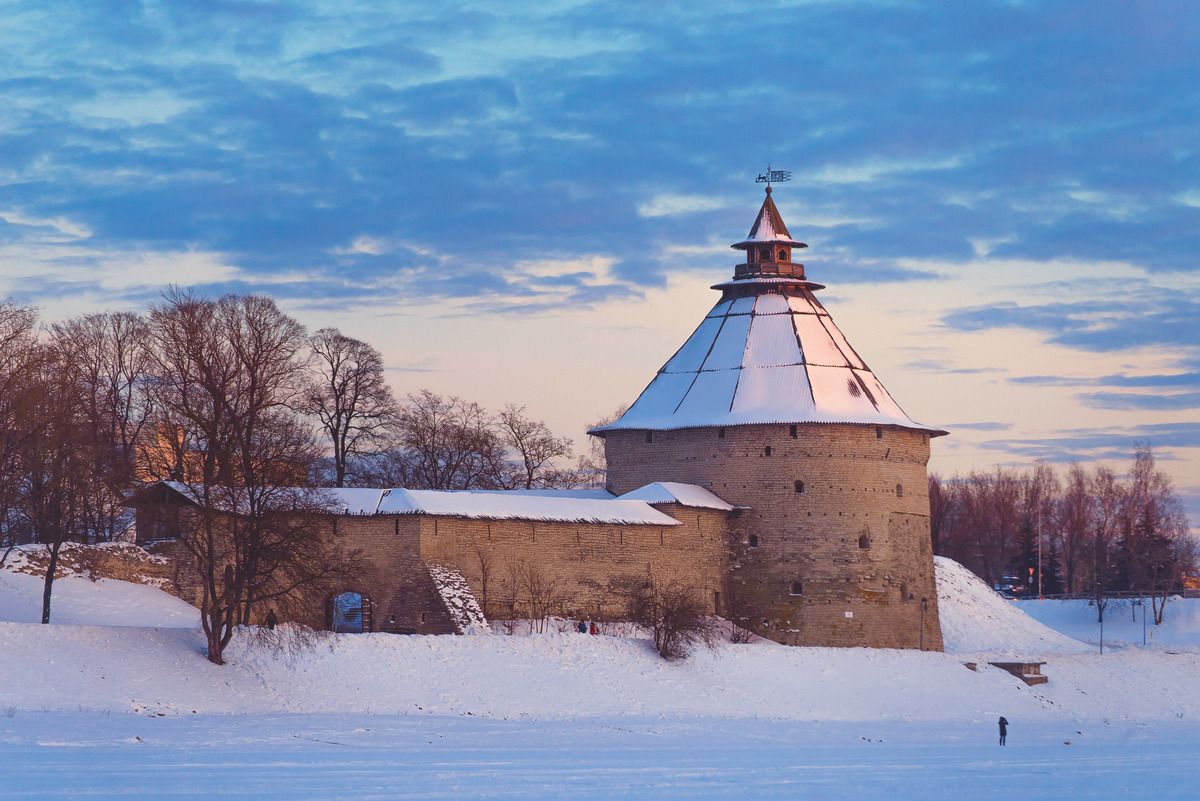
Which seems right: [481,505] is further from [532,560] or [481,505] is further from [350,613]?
[350,613]

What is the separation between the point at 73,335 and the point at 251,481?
1893 centimetres

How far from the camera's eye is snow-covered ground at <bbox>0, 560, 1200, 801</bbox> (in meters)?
23.6

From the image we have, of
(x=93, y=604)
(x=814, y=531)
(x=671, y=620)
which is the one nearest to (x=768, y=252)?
(x=814, y=531)

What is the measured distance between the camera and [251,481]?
107ft

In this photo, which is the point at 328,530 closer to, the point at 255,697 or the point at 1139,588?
the point at 255,697

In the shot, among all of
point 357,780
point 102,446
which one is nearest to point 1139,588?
point 102,446

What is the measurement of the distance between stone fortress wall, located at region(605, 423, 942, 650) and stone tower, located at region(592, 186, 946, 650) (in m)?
0.02

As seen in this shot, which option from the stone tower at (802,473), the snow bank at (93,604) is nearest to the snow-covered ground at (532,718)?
the snow bank at (93,604)

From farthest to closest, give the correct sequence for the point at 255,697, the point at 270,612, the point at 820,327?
the point at 820,327
the point at 270,612
the point at 255,697

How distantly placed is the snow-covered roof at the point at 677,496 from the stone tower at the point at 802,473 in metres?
0.53

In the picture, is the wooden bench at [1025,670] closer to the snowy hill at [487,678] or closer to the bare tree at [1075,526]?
the snowy hill at [487,678]

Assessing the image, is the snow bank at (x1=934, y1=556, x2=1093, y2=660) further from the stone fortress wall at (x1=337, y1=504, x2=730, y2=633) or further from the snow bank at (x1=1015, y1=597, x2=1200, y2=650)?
the snow bank at (x1=1015, y1=597, x2=1200, y2=650)

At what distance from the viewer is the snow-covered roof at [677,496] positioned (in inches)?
1676

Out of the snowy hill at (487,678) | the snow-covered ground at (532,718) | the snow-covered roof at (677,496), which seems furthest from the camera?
the snow-covered roof at (677,496)
